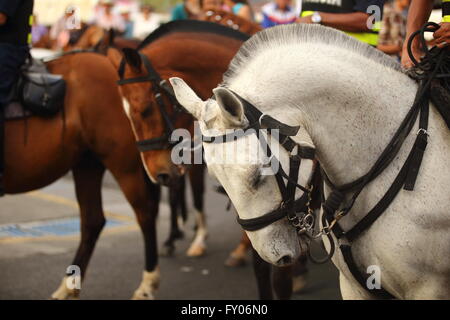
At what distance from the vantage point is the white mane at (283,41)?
2350 millimetres

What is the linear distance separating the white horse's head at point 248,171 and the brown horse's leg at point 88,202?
2886 millimetres

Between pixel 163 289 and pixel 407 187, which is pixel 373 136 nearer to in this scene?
pixel 407 187

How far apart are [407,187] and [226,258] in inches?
163

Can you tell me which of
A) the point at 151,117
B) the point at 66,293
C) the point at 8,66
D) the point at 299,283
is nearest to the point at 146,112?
the point at 151,117

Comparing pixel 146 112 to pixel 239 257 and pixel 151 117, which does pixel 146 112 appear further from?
pixel 239 257

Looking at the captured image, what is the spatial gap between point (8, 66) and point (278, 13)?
324 centimetres

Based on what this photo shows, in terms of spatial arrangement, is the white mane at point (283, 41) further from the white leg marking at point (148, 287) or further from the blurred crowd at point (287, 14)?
the white leg marking at point (148, 287)

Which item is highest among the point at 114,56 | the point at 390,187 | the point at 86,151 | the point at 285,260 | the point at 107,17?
the point at 390,187

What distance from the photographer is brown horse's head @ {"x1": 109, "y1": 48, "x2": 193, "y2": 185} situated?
4.26 m

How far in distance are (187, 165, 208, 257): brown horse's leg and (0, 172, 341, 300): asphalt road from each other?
101 mm

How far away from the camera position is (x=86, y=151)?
188 inches
